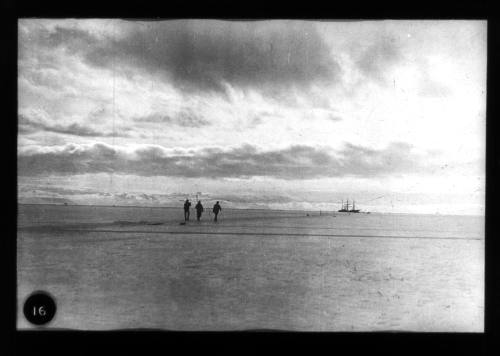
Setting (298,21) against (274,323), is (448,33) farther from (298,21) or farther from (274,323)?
(274,323)

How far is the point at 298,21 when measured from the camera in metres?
2.26

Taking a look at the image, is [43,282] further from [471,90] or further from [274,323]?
[471,90]

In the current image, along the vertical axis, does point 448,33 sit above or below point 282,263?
above

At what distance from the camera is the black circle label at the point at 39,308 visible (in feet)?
7.16

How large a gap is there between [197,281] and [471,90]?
218cm

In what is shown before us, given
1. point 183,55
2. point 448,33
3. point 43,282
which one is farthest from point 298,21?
point 43,282

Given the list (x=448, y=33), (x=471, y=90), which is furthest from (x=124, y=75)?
(x=471, y=90)

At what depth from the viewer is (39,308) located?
2.19 metres

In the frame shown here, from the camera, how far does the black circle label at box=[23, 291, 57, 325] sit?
2.18 m

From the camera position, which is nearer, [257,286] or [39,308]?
[39,308]
